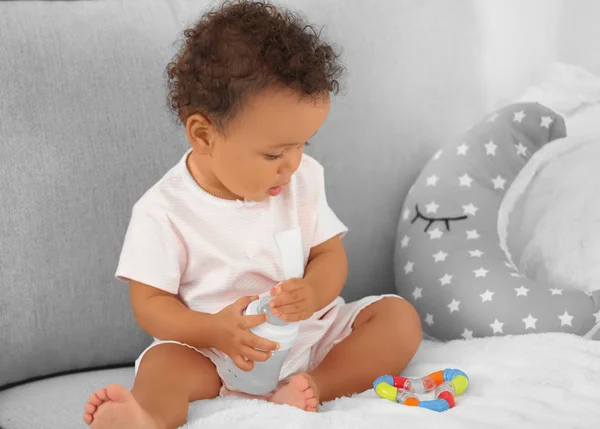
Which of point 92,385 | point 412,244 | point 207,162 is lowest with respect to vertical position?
point 92,385

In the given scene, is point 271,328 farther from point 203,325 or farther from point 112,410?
point 112,410

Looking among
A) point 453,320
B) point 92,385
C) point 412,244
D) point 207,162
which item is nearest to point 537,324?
point 453,320

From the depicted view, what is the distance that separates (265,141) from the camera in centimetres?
102

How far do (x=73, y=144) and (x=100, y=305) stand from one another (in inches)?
10.3

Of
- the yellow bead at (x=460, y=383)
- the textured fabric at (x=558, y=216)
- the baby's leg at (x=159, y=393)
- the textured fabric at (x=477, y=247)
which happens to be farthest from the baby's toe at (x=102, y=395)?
the textured fabric at (x=558, y=216)

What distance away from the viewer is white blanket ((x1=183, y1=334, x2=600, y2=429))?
93 cm

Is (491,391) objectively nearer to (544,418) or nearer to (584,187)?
(544,418)

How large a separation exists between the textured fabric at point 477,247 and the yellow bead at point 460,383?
0.20m

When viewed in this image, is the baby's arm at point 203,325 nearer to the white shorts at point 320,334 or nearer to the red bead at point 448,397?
the white shorts at point 320,334

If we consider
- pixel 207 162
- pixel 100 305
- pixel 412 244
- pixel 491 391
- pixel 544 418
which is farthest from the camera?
pixel 412 244

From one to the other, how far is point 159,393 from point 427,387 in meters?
0.36

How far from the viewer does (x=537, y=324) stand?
1214 millimetres

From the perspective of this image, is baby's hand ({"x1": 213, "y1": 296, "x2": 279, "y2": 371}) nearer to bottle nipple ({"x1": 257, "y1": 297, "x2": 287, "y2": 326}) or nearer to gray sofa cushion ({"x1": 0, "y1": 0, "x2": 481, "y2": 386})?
bottle nipple ({"x1": 257, "y1": 297, "x2": 287, "y2": 326})

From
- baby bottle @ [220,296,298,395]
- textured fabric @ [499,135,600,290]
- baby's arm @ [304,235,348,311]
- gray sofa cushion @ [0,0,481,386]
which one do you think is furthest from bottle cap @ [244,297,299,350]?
textured fabric @ [499,135,600,290]
